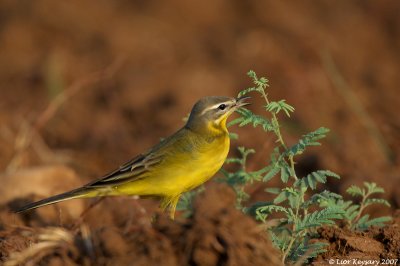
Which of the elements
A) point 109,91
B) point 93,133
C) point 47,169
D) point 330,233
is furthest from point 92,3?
point 330,233

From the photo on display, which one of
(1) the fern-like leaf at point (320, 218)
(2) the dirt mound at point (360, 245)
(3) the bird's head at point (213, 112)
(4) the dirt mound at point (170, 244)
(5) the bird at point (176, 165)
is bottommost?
(2) the dirt mound at point (360, 245)

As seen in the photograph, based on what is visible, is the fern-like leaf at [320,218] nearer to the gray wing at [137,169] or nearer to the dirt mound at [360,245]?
the dirt mound at [360,245]

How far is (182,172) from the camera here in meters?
6.61

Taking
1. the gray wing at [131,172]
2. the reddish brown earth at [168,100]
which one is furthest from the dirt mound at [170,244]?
the gray wing at [131,172]

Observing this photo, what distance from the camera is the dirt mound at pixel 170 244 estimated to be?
204 inches

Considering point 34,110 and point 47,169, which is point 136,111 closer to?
point 34,110

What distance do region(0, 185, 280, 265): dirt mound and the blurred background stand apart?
3375 mm

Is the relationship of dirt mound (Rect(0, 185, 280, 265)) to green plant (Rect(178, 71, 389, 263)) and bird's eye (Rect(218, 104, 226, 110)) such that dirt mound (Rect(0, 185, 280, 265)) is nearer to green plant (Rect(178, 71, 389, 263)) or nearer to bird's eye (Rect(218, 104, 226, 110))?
green plant (Rect(178, 71, 389, 263))

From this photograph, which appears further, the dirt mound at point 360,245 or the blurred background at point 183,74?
the blurred background at point 183,74

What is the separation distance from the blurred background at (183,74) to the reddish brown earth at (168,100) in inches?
1.1

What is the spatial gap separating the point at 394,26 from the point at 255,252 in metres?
10.2

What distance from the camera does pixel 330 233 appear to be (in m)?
6.04

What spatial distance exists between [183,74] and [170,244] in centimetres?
827

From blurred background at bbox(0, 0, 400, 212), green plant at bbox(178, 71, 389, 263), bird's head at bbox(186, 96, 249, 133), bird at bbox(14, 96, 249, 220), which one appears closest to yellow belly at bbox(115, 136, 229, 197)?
bird at bbox(14, 96, 249, 220)
